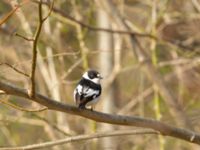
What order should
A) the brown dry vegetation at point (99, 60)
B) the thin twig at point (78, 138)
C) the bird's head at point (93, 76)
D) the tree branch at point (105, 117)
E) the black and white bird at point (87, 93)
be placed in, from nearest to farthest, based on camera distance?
the tree branch at point (105, 117) < the black and white bird at point (87, 93) < the thin twig at point (78, 138) < the bird's head at point (93, 76) < the brown dry vegetation at point (99, 60)

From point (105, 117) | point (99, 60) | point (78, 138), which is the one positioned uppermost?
point (105, 117)

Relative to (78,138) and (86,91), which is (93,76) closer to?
(86,91)

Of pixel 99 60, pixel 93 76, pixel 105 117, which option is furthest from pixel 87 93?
pixel 99 60

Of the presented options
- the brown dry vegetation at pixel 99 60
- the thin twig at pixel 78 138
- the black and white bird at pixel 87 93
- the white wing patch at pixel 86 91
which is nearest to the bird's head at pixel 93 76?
the black and white bird at pixel 87 93

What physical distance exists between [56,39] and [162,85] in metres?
1.64

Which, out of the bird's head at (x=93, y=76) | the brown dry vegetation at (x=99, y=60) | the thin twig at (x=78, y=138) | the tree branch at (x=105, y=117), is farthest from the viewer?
the brown dry vegetation at (x=99, y=60)

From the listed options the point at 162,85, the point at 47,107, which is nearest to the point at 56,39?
the point at 162,85

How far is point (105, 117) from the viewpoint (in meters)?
3.86

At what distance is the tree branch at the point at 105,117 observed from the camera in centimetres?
348

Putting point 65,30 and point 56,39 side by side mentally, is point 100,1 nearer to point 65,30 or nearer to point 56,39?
point 56,39

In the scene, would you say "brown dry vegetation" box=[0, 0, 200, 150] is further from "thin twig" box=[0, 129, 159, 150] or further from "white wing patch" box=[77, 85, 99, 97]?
"white wing patch" box=[77, 85, 99, 97]

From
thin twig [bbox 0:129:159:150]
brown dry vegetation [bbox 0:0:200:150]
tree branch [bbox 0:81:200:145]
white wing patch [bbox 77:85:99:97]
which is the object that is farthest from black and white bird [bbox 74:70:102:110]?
brown dry vegetation [bbox 0:0:200:150]

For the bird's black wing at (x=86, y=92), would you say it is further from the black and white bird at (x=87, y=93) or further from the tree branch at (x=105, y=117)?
the tree branch at (x=105, y=117)

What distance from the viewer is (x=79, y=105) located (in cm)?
392
